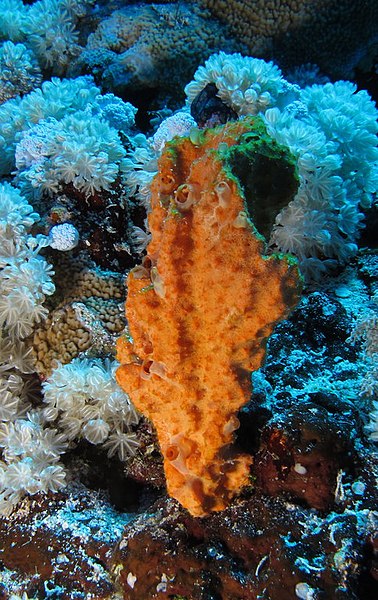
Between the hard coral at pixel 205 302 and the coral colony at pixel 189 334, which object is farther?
the coral colony at pixel 189 334

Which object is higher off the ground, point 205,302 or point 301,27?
point 301,27

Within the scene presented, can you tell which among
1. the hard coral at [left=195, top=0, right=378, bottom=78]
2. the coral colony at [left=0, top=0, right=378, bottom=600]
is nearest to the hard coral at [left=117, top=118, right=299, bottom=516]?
the coral colony at [left=0, top=0, right=378, bottom=600]

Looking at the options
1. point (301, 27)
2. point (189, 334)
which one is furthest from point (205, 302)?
point (301, 27)

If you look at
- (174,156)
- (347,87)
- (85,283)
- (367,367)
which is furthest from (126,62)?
(367,367)

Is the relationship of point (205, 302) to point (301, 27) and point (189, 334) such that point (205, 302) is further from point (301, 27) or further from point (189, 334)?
point (301, 27)

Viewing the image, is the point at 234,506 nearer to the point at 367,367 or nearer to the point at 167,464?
the point at 167,464

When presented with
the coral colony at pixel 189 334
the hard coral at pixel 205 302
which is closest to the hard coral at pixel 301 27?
the coral colony at pixel 189 334

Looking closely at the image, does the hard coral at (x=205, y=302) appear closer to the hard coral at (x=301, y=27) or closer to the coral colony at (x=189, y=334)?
the coral colony at (x=189, y=334)

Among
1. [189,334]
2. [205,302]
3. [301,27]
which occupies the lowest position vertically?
[189,334]
